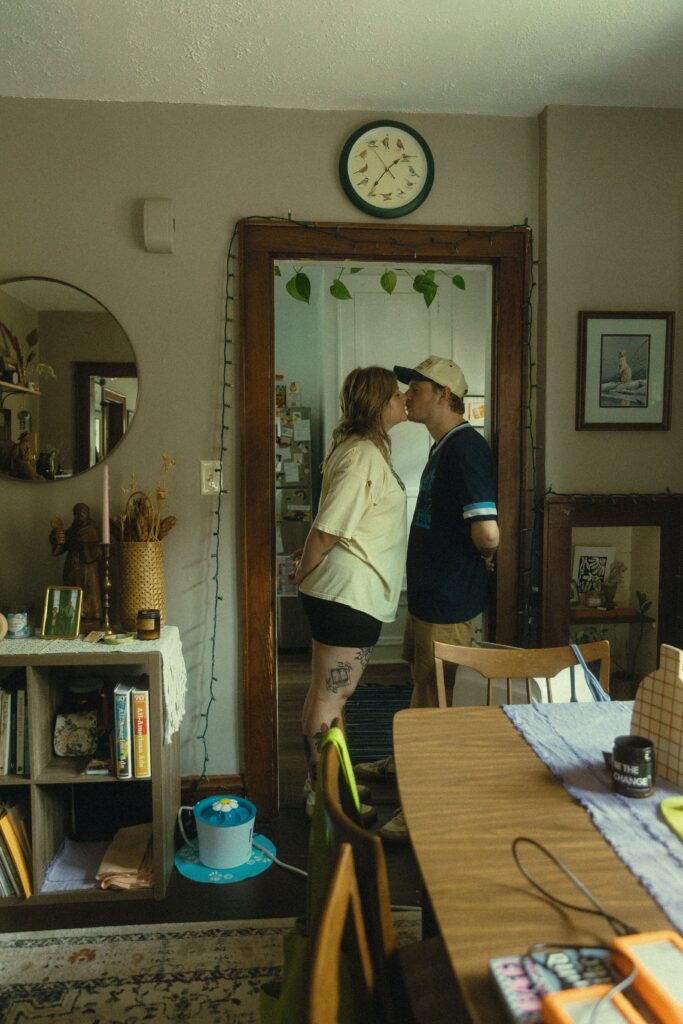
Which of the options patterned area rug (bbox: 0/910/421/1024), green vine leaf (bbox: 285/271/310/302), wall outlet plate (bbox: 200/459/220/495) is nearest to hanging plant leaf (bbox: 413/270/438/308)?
green vine leaf (bbox: 285/271/310/302)

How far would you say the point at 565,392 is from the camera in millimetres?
2674

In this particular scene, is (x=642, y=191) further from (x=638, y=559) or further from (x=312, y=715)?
(x=312, y=715)

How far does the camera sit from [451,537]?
2.41 metres

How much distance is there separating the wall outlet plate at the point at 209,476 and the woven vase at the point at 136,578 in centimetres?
30

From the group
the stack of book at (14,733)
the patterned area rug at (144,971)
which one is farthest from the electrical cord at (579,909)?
the stack of book at (14,733)

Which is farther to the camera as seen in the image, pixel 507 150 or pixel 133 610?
pixel 507 150

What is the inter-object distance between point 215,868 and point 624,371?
7.16 feet

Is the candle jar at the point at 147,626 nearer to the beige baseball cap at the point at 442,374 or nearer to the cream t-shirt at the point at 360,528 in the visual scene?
the cream t-shirt at the point at 360,528

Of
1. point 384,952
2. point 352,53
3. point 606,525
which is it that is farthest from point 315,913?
point 352,53

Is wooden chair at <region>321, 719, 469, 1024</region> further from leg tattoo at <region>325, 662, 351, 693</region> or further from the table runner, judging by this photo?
leg tattoo at <region>325, 662, 351, 693</region>

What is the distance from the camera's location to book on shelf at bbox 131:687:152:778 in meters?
2.27

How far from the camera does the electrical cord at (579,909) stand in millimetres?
785

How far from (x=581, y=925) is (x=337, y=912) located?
0.33 metres

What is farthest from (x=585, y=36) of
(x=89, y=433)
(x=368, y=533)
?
(x=89, y=433)
